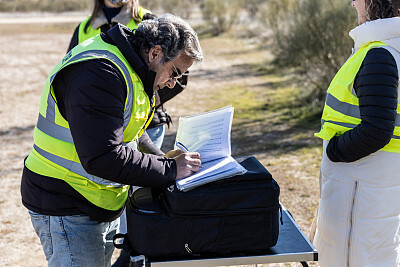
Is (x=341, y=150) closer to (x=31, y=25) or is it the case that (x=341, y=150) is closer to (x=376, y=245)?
(x=376, y=245)

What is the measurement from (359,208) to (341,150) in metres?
0.30

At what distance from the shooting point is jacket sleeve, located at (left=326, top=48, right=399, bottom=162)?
2174 mm

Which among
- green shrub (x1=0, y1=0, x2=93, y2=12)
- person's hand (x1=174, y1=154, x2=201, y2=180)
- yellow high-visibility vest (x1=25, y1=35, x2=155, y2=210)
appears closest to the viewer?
yellow high-visibility vest (x1=25, y1=35, x2=155, y2=210)

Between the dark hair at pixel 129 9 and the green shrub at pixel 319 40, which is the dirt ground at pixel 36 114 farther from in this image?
the green shrub at pixel 319 40

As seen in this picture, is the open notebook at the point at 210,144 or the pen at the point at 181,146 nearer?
the open notebook at the point at 210,144

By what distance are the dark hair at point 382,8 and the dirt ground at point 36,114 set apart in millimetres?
1311

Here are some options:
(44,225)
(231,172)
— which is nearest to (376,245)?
(231,172)

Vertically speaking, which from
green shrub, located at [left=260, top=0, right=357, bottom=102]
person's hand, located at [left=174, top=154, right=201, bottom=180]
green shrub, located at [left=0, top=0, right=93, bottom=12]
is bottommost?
green shrub, located at [left=0, top=0, right=93, bottom=12]

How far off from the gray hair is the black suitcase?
0.51m

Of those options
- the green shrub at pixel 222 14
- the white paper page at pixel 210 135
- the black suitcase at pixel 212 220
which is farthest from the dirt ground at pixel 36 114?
the green shrub at pixel 222 14

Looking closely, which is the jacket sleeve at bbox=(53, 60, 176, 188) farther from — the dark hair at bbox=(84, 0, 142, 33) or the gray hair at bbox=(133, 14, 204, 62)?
the dark hair at bbox=(84, 0, 142, 33)

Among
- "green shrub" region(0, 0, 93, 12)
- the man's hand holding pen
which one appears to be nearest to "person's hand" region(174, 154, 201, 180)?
the man's hand holding pen

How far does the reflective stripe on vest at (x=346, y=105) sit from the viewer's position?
A: 2.30 meters

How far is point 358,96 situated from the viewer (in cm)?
226
